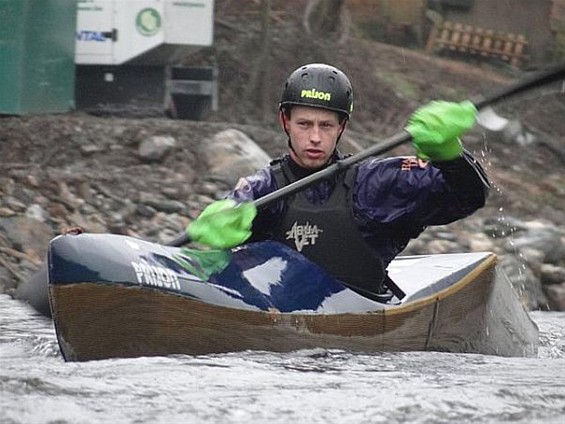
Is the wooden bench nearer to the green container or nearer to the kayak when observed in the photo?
the green container

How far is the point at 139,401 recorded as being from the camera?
5.00 metres

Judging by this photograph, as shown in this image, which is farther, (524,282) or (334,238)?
(524,282)

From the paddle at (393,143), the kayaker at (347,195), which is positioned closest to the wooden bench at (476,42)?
the paddle at (393,143)

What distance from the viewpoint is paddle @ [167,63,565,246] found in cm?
674

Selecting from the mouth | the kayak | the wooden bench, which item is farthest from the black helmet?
the wooden bench

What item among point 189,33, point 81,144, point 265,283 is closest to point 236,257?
point 265,283

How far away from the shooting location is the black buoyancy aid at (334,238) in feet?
22.3

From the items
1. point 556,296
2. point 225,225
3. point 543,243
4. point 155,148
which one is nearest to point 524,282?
Answer: point 556,296

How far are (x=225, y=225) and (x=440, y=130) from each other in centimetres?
112

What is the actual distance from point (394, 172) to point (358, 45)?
14.0 metres

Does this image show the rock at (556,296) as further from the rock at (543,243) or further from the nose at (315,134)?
the nose at (315,134)

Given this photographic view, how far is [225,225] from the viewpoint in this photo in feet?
21.9

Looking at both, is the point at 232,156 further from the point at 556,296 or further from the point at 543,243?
the point at 556,296

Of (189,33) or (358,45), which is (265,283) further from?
(358,45)
